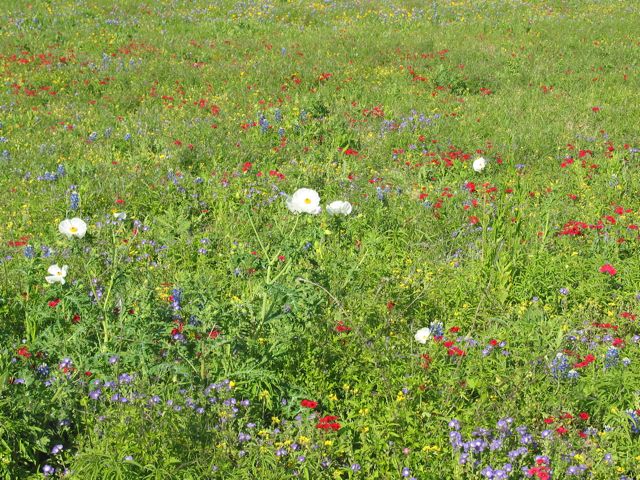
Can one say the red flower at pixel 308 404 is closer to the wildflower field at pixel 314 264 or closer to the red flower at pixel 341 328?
the wildflower field at pixel 314 264

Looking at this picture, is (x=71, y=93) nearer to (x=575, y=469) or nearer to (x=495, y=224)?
(x=495, y=224)

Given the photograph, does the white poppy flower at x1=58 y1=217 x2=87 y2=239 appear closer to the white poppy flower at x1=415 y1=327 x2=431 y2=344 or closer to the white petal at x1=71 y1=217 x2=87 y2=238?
the white petal at x1=71 y1=217 x2=87 y2=238

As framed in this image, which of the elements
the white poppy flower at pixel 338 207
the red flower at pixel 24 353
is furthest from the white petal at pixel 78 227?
the white poppy flower at pixel 338 207

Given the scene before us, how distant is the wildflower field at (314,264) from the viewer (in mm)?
3201

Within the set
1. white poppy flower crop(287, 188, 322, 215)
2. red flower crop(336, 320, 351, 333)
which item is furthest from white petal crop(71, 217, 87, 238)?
red flower crop(336, 320, 351, 333)

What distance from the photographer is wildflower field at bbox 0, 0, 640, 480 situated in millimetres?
3201

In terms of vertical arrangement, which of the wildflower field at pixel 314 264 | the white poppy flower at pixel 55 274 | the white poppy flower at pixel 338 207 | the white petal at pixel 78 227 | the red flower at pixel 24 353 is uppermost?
the white petal at pixel 78 227

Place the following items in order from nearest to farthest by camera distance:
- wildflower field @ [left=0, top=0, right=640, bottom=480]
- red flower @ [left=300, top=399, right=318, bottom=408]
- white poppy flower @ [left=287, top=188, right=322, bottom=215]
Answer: wildflower field @ [left=0, top=0, right=640, bottom=480] → red flower @ [left=300, top=399, right=318, bottom=408] → white poppy flower @ [left=287, top=188, right=322, bottom=215]

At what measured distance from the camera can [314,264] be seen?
4727mm

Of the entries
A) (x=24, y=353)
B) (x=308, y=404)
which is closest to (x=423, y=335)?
(x=308, y=404)

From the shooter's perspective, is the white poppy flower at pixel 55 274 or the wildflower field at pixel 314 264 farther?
the white poppy flower at pixel 55 274

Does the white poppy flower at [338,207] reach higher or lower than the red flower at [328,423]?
higher

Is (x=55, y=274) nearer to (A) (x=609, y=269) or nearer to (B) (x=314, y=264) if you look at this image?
(B) (x=314, y=264)

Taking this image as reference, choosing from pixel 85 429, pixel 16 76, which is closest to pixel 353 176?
pixel 85 429
